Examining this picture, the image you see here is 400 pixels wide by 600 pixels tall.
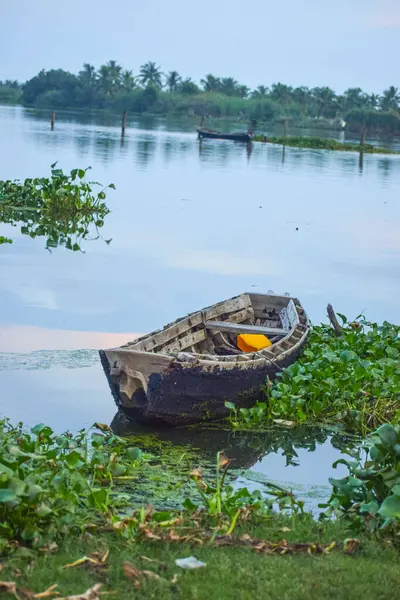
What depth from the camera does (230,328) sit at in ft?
38.4

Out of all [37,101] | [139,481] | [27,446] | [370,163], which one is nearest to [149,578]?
[27,446]

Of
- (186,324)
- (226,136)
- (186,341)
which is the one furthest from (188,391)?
(226,136)

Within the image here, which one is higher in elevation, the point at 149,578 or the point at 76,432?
the point at 149,578

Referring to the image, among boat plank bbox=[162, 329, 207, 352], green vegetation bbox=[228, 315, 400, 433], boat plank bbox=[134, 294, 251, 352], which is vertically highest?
boat plank bbox=[134, 294, 251, 352]

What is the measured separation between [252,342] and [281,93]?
126601mm

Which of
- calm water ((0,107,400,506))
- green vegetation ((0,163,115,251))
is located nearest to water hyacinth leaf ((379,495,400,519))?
calm water ((0,107,400,506))

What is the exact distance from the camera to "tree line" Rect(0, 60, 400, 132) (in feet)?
402

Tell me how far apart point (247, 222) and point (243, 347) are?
17715 mm

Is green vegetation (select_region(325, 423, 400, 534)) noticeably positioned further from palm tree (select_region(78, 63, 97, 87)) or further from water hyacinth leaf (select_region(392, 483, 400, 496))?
palm tree (select_region(78, 63, 97, 87))

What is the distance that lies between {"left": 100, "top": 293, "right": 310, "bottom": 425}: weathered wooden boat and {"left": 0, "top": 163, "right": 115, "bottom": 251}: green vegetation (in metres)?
11.8

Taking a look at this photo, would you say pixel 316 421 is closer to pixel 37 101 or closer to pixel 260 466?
pixel 260 466

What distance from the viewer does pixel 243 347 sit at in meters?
11.6

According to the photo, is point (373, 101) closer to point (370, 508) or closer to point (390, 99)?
point (390, 99)

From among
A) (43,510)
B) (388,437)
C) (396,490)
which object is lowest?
(43,510)
